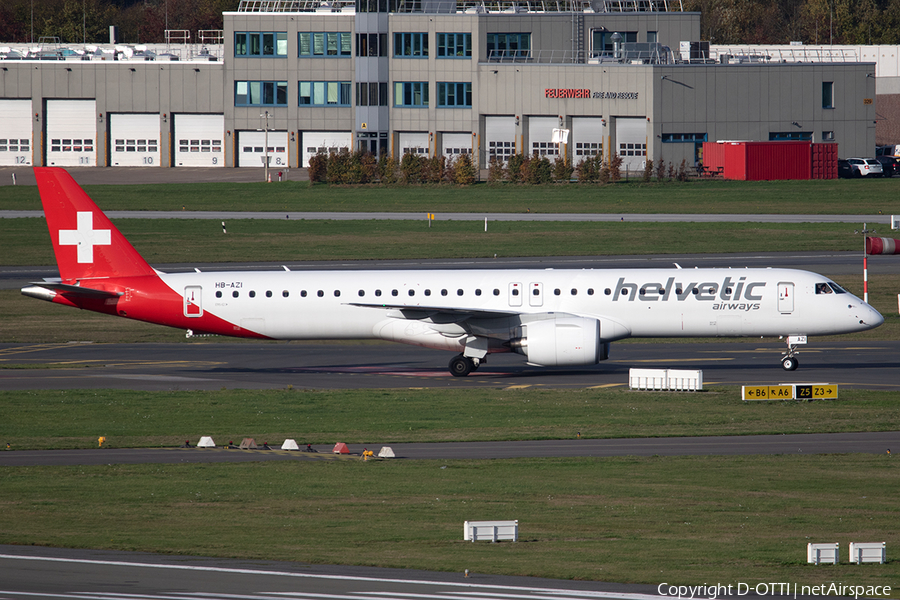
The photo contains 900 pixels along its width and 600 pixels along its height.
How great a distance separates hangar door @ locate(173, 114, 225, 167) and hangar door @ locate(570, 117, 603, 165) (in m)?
41.5

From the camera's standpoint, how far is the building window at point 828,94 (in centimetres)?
11922

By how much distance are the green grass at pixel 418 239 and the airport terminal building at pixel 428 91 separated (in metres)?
34.4

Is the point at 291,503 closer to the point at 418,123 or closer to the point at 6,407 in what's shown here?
the point at 6,407

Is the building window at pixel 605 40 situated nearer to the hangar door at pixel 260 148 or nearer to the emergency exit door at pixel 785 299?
the hangar door at pixel 260 148

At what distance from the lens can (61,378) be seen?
40156 mm

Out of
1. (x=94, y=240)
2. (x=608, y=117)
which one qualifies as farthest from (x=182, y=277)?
(x=608, y=117)

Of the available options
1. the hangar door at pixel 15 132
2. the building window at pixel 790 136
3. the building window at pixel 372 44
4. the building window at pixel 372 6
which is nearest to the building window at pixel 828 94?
the building window at pixel 790 136

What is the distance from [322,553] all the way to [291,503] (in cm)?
429

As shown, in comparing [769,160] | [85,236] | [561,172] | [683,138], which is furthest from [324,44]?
[85,236]

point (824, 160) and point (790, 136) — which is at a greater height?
point (790, 136)

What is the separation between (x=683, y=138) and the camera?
117938mm

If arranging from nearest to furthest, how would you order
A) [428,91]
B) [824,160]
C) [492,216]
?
1. [492,216]
2. [824,160]
3. [428,91]

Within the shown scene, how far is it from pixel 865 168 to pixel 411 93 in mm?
48990
